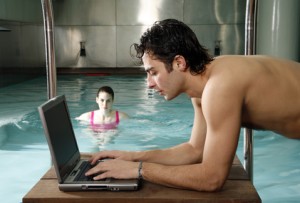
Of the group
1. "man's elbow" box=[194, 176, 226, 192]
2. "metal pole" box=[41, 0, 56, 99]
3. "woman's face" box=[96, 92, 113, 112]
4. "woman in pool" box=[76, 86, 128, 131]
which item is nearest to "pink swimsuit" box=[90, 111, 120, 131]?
"woman in pool" box=[76, 86, 128, 131]

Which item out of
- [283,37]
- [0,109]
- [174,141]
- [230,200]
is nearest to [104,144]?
[174,141]

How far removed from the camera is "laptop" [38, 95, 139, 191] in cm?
158

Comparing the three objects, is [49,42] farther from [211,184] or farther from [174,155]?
[211,184]

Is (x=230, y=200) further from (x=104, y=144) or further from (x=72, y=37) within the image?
(x=72, y=37)

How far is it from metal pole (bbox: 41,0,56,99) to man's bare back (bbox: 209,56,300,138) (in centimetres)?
84

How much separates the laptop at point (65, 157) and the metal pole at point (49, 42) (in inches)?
8.9

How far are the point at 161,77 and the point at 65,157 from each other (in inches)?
22.5

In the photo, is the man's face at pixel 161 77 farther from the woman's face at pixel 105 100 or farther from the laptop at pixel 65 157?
the woman's face at pixel 105 100

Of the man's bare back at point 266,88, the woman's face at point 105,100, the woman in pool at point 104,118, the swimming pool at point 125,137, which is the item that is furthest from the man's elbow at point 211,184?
the woman in pool at point 104,118

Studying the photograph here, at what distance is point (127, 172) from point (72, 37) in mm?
12981

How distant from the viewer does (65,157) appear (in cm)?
175

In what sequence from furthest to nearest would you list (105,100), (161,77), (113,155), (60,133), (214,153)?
(105,100) < (113,155) < (161,77) < (60,133) < (214,153)

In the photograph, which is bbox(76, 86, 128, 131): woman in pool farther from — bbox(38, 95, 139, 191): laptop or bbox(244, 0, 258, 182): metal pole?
bbox(38, 95, 139, 191): laptop

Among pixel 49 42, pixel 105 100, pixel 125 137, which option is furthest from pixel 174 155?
pixel 125 137
